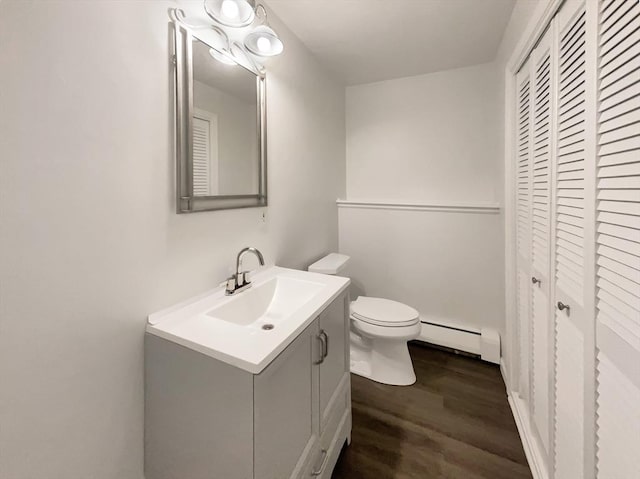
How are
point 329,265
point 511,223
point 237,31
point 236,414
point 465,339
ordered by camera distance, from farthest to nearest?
point 465,339 < point 329,265 < point 511,223 < point 237,31 < point 236,414

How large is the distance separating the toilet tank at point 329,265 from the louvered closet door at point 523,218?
1110mm

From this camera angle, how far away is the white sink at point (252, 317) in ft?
2.63

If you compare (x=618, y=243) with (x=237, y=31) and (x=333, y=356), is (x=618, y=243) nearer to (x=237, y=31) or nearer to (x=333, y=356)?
(x=333, y=356)

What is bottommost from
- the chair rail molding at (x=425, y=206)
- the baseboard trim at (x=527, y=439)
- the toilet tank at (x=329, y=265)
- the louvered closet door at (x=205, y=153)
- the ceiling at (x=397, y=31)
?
the baseboard trim at (x=527, y=439)

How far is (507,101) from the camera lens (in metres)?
1.69

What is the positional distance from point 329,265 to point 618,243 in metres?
1.54

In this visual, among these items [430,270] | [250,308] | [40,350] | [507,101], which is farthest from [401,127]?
[40,350]

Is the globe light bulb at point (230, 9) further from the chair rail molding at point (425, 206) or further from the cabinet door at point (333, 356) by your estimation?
the chair rail molding at point (425, 206)

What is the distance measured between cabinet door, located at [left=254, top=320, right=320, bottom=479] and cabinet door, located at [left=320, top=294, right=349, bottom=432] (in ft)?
0.24

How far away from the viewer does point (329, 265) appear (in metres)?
2.06

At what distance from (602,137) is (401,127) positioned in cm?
→ 194

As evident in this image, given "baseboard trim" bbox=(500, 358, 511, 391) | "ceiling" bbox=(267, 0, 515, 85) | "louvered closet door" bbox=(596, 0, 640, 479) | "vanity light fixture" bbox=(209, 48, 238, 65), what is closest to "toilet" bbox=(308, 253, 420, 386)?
"baseboard trim" bbox=(500, 358, 511, 391)

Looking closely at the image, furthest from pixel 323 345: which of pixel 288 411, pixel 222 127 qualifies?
pixel 222 127

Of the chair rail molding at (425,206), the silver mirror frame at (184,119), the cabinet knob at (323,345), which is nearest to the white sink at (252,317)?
the cabinet knob at (323,345)
